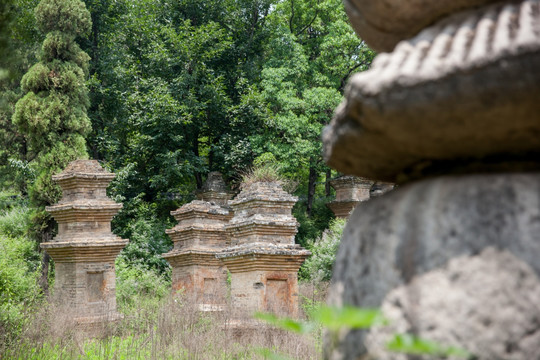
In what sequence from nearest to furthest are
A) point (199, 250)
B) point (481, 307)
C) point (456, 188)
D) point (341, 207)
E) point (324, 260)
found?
point (481, 307)
point (456, 188)
point (199, 250)
point (324, 260)
point (341, 207)

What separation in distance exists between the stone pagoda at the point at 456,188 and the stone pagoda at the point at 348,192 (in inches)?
760

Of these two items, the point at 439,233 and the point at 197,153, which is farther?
the point at 197,153

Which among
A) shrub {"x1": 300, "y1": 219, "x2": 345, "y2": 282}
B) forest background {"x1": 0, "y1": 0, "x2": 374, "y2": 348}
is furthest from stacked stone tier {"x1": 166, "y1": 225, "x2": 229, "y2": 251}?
forest background {"x1": 0, "y1": 0, "x2": 374, "y2": 348}

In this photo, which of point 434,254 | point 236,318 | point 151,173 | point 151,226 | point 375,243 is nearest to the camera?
point 434,254

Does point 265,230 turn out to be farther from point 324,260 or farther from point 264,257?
point 324,260

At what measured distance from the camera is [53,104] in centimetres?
1820

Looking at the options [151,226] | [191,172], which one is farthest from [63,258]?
[191,172]

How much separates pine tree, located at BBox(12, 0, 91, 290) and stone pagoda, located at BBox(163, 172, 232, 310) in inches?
195

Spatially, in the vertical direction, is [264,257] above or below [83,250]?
below

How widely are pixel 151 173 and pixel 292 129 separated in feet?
19.5

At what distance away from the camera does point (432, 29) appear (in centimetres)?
190

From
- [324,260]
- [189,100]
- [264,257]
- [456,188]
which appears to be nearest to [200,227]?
[324,260]

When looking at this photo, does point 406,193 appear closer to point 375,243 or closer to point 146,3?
point 375,243

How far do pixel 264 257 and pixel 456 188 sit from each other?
27.0ft
